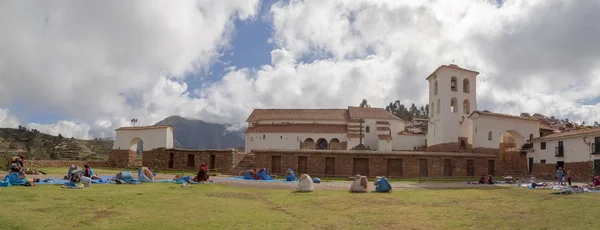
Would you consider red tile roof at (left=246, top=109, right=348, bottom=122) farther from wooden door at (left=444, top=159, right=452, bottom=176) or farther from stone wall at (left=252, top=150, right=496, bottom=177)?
stone wall at (left=252, top=150, right=496, bottom=177)

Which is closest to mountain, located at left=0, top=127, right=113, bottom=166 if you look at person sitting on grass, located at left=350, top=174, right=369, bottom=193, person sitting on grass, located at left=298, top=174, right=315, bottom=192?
person sitting on grass, located at left=298, top=174, right=315, bottom=192

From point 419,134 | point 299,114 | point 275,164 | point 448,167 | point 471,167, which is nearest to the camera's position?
point 275,164

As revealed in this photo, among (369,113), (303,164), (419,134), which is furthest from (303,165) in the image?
(419,134)

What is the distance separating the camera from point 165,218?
11.4 m

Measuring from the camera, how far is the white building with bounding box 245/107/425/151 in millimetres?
54750

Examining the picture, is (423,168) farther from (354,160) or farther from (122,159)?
(122,159)

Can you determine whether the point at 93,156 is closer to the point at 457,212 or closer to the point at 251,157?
the point at 251,157

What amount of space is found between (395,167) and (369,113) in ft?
76.2

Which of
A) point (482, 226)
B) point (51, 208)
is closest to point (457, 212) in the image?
point (482, 226)

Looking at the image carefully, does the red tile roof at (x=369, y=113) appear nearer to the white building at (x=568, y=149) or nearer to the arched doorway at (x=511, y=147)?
the arched doorway at (x=511, y=147)

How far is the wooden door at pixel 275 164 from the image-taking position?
35.1 meters

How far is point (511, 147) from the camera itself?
43.4 meters

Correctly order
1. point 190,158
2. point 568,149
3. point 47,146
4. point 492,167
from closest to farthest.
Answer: point 568,149, point 492,167, point 190,158, point 47,146

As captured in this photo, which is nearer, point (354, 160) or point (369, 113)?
point (354, 160)
